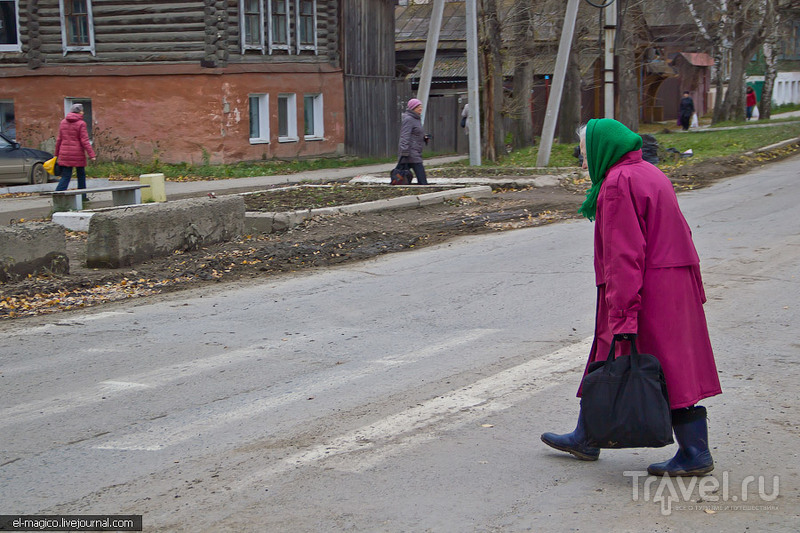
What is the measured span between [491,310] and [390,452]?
366 cm

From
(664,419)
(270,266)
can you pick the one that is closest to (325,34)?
(270,266)

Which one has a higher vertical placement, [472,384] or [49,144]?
[49,144]

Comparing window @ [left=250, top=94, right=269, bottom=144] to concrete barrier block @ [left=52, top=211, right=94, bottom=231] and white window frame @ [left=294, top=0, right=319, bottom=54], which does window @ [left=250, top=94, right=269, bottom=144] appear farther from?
concrete barrier block @ [left=52, top=211, right=94, bottom=231]

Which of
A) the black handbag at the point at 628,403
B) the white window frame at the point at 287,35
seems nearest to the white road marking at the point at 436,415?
the black handbag at the point at 628,403

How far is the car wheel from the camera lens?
2175cm

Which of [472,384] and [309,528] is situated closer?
[309,528]

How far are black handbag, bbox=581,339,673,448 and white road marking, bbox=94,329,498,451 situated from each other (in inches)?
88.0

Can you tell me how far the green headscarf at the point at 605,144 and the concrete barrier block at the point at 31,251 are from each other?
7.58 metres

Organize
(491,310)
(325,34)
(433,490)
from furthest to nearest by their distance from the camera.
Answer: (325,34), (491,310), (433,490)

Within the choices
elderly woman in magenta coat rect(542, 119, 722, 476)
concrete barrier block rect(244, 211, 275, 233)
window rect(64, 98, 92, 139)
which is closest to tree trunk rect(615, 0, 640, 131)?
window rect(64, 98, 92, 139)

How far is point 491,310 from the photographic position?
27.6 feet

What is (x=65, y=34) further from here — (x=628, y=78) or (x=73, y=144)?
(x=628, y=78)

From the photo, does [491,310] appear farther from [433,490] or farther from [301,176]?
[301,176]

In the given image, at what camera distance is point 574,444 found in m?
4.72
